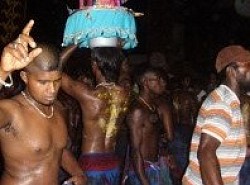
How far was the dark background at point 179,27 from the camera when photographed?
13.4 meters

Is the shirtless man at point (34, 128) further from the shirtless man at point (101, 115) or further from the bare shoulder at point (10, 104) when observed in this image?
the shirtless man at point (101, 115)

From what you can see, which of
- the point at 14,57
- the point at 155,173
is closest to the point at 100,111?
the point at 155,173

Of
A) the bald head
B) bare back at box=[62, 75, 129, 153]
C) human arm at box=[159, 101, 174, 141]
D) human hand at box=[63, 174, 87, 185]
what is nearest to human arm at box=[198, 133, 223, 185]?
human hand at box=[63, 174, 87, 185]

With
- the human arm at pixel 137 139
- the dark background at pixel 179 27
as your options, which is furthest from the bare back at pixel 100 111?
the dark background at pixel 179 27

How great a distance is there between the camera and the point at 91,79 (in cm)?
695

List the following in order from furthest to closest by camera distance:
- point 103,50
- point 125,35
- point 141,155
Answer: point 141,155 < point 103,50 < point 125,35

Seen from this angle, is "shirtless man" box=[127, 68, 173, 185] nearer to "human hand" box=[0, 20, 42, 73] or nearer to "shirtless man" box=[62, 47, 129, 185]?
"shirtless man" box=[62, 47, 129, 185]

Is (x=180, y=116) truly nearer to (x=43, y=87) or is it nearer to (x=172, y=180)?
(x=172, y=180)

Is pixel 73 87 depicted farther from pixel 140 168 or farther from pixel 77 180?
pixel 77 180

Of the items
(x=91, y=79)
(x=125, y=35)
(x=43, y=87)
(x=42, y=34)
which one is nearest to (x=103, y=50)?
(x=125, y=35)

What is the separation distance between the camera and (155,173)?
5.77 meters

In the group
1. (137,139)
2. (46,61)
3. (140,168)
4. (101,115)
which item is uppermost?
(46,61)

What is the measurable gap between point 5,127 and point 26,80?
31cm

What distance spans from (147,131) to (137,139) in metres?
0.18
